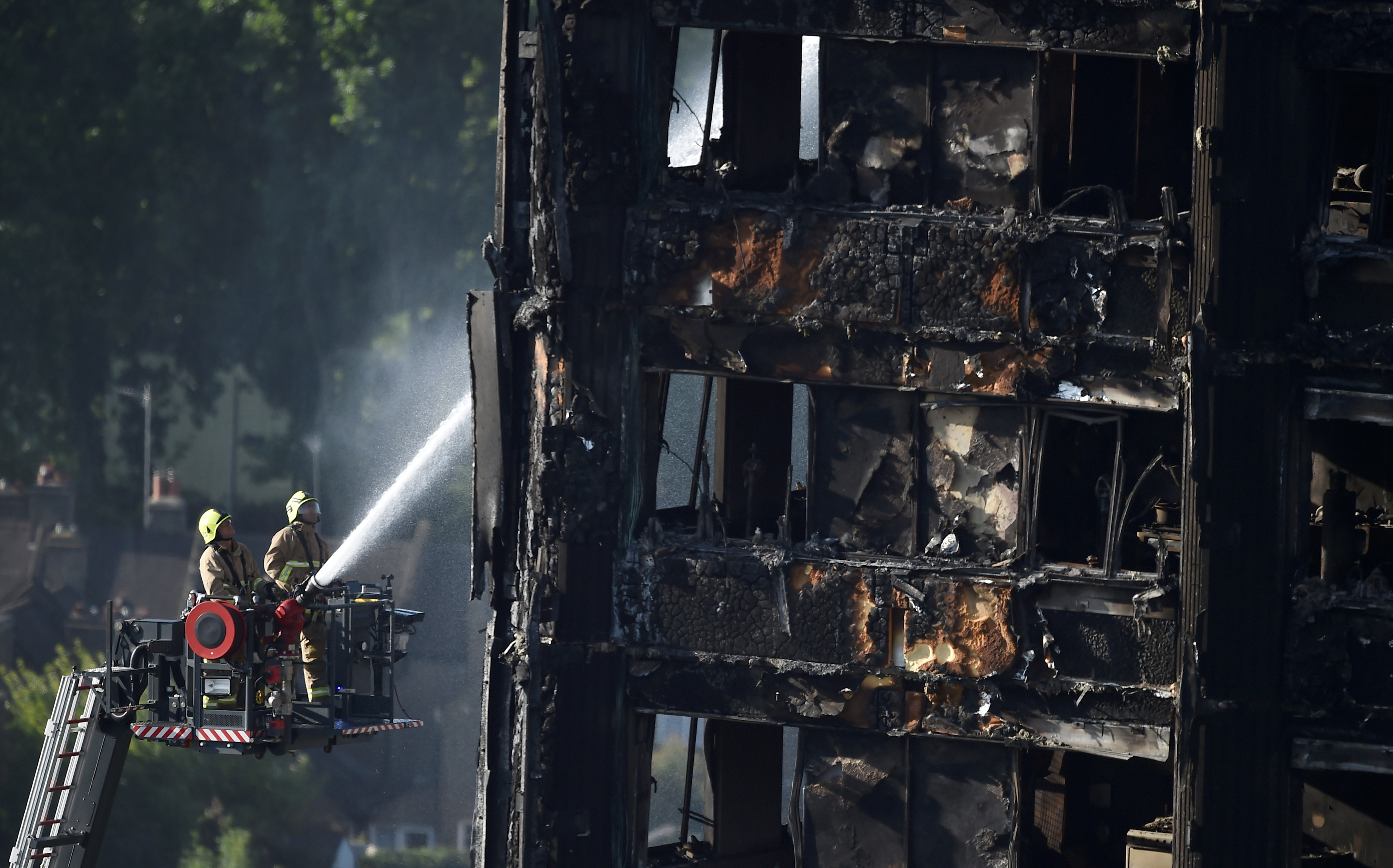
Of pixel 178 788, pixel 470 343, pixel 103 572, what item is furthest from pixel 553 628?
pixel 103 572

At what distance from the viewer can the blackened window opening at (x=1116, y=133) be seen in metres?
12.0

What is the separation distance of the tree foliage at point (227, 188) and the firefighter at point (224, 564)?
978 inches

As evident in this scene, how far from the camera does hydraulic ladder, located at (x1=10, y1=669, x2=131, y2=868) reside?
1224 centimetres

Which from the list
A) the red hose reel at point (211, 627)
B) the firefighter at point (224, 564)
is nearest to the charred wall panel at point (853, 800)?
the red hose reel at point (211, 627)

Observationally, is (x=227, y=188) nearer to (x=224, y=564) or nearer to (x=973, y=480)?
(x=224, y=564)

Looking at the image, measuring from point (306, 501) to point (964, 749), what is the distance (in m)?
6.19

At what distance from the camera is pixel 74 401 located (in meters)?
41.2

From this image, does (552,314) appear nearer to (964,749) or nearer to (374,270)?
(964,749)

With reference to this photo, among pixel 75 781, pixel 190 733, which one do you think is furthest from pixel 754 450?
pixel 75 781

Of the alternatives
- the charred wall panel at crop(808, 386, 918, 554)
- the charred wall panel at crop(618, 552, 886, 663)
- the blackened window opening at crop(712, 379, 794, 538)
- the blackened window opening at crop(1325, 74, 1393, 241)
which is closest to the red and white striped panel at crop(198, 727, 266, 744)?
the charred wall panel at crop(618, 552, 886, 663)

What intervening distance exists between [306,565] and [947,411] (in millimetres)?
5978

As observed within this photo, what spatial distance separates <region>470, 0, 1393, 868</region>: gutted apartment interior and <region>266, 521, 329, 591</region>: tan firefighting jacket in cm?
229

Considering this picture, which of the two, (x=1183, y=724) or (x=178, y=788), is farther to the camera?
(x=178, y=788)

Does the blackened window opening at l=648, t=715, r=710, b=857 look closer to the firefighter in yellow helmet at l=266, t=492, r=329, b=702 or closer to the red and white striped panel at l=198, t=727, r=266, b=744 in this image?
the firefighter in yellow helmet at l=266, t=492, r=329, b=702
